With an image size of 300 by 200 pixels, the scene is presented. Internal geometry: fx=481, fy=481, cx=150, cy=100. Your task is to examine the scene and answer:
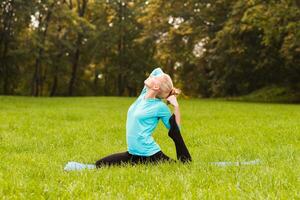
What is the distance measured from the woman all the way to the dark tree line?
22124mm

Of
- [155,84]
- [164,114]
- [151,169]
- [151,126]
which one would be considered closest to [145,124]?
[151,126]

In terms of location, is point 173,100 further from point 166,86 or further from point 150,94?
point 150,94

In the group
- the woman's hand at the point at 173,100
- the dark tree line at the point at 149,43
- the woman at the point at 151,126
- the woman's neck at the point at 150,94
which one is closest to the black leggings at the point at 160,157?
the woman at the point at 151,126

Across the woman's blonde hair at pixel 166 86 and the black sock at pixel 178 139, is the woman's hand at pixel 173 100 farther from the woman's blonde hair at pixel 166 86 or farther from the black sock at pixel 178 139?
the black sock at pixel 178 139

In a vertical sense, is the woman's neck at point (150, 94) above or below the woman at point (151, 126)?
above

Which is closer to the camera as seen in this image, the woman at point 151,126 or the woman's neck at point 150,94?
the woman at point 151,126

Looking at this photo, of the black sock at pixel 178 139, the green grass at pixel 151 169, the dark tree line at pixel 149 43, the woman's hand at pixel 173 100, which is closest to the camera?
the green grass at pixel 151 169

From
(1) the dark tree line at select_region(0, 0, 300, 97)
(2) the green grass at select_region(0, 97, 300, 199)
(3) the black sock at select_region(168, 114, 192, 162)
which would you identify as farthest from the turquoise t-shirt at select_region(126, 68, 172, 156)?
(1) the dark tree line at select_region(0, 0, 300, 97)

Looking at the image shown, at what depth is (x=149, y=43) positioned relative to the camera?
51.2 metres

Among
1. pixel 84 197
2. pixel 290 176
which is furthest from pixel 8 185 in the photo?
pixel 290 176

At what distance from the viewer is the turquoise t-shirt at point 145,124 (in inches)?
301

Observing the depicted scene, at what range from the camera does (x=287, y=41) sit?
30.0 m

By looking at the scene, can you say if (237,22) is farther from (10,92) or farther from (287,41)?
(10,92)

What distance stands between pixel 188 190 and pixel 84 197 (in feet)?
3.97
